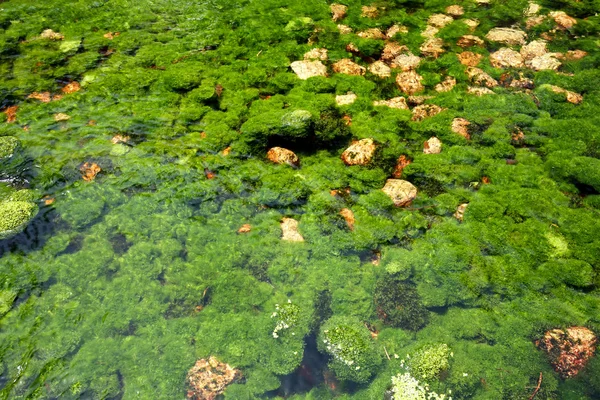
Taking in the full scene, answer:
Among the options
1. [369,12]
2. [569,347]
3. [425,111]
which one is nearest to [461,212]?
[569,347]

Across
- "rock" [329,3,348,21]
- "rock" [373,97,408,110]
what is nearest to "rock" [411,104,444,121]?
"rock" [373,97,408,110]

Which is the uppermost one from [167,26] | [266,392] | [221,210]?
[167,26]

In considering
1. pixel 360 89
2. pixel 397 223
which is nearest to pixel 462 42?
pixel 360 89

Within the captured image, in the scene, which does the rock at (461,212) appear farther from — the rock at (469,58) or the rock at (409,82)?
the rock at (469,58)

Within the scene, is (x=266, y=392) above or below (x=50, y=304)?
below

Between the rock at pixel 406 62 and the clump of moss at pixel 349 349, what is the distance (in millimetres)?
8837

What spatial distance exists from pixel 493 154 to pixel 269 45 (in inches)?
321

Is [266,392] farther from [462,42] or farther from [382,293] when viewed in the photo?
[462,42]

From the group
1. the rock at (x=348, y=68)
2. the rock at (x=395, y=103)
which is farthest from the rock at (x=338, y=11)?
the rock at (x=395, y=103)

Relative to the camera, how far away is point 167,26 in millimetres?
15602

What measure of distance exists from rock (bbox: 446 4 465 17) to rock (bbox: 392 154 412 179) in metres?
8.23

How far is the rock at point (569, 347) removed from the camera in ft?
25.1

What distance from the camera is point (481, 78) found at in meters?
13.0

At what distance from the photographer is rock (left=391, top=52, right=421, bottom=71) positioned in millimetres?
13664
